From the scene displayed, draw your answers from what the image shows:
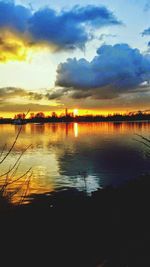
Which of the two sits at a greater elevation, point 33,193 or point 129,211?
point 129,211

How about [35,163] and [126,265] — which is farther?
[35,163]

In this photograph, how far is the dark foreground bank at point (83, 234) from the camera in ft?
37.2

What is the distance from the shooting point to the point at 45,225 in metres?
16.3

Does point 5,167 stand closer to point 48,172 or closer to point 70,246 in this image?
point 48,172

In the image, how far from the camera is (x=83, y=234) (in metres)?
14.2

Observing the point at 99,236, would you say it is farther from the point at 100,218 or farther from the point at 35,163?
the point at 35,163

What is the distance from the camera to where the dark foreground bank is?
1132 cm

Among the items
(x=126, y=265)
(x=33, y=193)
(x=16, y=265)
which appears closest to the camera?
(x=126, y=265)

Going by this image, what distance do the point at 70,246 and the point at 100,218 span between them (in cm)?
305

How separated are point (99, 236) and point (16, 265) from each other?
3.97m

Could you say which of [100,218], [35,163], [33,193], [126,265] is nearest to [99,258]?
[126,265]

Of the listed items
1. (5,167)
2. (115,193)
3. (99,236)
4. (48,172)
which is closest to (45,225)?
(99,236)

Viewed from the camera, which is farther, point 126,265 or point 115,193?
point 115,193

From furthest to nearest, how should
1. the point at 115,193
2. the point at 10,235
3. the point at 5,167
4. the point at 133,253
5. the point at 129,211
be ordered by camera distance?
the point at 5,167 → the point at 115,193 → the point at 129,211 → the point at 10,235 → the point at 133,253
